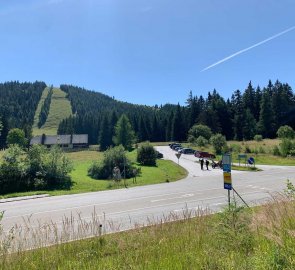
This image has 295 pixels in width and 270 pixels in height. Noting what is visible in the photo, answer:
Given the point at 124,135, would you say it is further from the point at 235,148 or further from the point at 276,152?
the point at 276,152

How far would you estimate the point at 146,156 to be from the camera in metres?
58.4

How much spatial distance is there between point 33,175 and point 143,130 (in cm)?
10679

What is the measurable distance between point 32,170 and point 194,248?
96.3 feet

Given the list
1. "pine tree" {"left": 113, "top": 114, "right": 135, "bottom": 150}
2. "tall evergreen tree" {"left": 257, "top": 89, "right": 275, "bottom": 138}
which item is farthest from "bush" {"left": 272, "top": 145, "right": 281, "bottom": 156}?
"pine tree" {"left": 113, "top": 114, "right": 135, "bottom": 150}

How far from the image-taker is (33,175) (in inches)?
1320

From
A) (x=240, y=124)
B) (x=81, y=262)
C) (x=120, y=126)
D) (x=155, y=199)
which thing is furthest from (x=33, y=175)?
(x=240, y=124)

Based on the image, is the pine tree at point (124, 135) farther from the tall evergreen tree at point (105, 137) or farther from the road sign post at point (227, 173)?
the road sign post at point (227, 173)

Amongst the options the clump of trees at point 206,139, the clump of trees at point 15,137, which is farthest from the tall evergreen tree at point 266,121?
the clump of trees at point 15,137

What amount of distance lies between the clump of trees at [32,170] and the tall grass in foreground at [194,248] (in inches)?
1001

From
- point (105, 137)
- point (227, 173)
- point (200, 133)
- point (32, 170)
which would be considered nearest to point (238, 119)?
point (200, 133)

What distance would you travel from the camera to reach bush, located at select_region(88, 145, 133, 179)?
46.0 metres

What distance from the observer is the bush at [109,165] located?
46.0m

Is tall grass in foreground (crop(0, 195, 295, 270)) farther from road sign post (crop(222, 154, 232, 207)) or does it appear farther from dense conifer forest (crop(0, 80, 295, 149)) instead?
dense conifer forest (crop(0, 80, 295, 149))

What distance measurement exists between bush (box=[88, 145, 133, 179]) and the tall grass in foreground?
37.4 m
